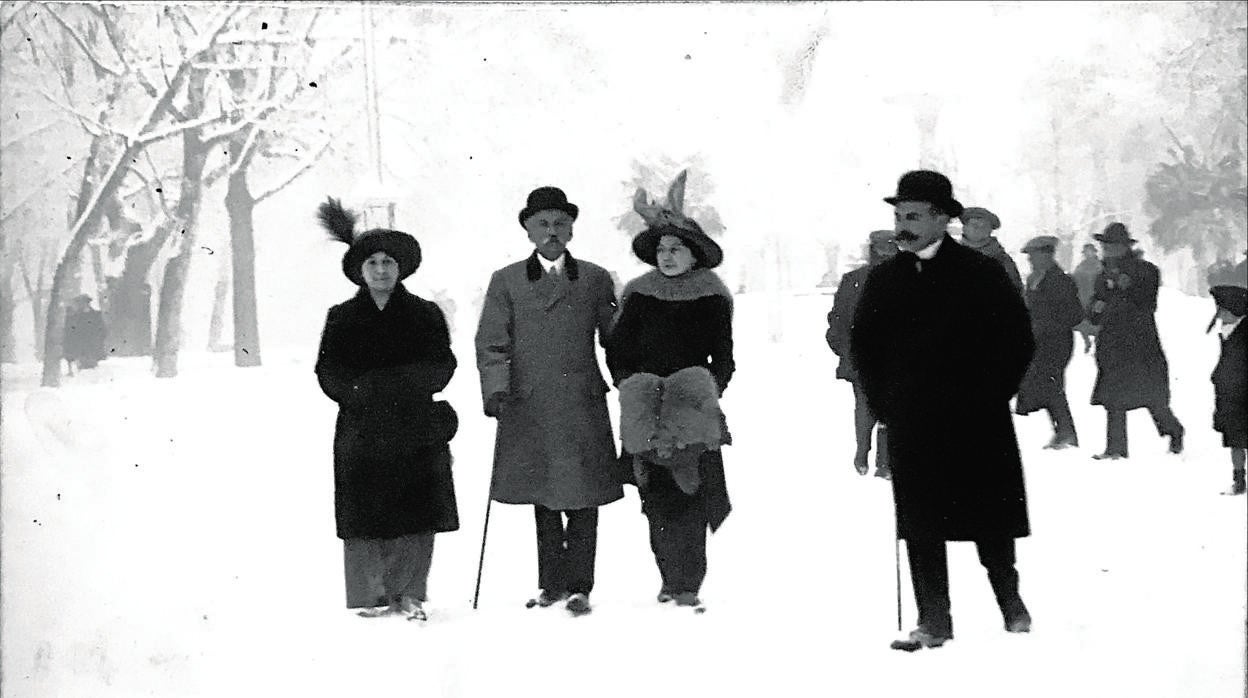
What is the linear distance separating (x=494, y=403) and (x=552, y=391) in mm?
207

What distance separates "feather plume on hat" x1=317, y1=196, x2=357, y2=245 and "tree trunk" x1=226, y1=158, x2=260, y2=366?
0.54 metres

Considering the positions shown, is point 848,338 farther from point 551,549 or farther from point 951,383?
point 551,549

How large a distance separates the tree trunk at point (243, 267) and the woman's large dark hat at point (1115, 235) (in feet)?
10.7

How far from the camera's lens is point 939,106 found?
4.75 meters

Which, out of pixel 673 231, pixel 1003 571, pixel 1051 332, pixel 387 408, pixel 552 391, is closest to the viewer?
pixel 1003 571

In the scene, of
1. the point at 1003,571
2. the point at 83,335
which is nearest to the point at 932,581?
the point at 1003,571

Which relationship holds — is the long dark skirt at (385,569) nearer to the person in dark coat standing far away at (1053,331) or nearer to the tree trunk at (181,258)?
the tree trunk at (181,258)

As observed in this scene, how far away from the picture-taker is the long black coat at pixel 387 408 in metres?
4.19

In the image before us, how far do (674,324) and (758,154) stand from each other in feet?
3.08

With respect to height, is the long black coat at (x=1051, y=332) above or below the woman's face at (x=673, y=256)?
below

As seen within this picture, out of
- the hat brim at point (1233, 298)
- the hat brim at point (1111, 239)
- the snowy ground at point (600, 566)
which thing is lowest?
the snowy ground at point (600, 566)

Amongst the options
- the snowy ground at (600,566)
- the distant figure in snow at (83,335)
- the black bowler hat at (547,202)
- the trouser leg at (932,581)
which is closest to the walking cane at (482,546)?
the snowy ground at (600,566)

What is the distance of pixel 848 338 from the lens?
4469mm

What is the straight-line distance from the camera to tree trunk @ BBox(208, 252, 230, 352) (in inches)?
185
